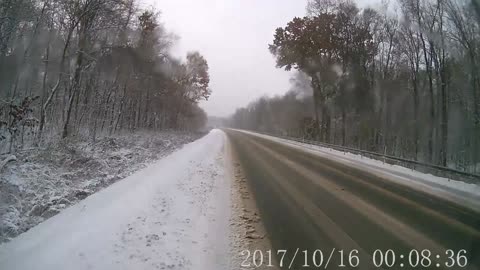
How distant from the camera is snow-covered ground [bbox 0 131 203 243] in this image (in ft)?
20.7

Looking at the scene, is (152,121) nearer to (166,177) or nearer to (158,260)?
(166,177)

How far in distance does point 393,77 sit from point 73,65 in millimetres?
30613

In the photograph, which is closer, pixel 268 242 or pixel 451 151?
pixel 268 242

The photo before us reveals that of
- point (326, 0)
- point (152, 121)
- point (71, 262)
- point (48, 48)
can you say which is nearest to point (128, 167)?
point (71, 262)

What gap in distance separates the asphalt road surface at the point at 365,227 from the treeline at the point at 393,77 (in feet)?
59.3

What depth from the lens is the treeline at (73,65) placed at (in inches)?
456

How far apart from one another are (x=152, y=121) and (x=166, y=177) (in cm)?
3720

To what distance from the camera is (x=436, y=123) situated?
25.9m

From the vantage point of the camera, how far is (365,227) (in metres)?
6.36

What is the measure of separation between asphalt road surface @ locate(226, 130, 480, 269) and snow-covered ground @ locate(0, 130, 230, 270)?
1251 millimetres

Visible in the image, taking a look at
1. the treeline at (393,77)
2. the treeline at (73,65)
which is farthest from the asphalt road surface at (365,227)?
the treeline at (393,77)

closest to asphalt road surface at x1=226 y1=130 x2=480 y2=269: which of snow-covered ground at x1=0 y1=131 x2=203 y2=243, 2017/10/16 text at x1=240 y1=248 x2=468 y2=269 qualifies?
2017/10/16 text at x1=240 y1=248 x2=468 y2=269

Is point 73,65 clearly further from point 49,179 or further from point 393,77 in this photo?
point 393,77

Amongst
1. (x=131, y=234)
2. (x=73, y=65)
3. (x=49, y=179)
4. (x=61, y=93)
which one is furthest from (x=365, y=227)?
(x=61, y=93)
